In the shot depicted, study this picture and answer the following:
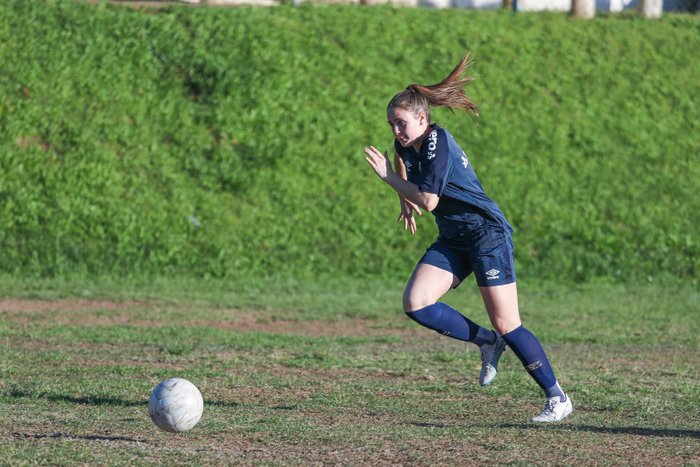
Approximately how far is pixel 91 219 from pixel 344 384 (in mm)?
8676

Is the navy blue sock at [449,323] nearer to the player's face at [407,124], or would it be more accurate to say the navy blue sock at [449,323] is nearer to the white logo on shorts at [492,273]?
the white logo on shorts at [492,273]

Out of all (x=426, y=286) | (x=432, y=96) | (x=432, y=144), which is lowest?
(x=426, y=286)

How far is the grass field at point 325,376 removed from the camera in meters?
6.03

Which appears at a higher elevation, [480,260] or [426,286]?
[480,260]

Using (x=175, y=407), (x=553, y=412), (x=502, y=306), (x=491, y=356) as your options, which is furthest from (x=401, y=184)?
(x=175, y=407)

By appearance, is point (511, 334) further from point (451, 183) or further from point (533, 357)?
point (451, 183)

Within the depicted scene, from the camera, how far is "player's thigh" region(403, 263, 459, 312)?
6.98 metres

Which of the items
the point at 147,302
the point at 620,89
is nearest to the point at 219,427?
the point at 147,302

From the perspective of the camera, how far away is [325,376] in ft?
29.7

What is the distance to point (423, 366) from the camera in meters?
9.75

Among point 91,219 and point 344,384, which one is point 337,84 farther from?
point 344,384

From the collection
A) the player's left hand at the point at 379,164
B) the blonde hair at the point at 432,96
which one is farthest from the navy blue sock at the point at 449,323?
the blonde hair at the point at 432,96

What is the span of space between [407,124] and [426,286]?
1079 millimetres

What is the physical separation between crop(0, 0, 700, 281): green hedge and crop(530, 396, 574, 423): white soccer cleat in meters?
9.68
